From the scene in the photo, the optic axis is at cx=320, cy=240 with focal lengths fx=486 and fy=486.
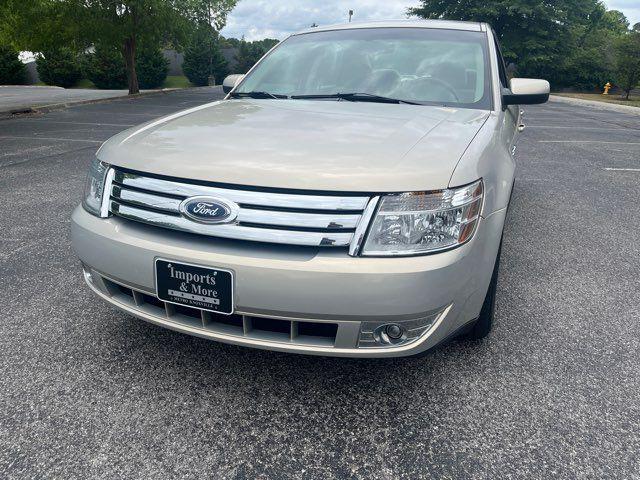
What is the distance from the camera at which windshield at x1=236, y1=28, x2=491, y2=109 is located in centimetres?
279

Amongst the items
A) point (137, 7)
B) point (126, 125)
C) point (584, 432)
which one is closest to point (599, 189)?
point (584, 432)

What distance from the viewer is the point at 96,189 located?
2.11 m

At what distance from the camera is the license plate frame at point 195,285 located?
168 cm

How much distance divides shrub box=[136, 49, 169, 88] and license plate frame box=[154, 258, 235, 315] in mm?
32730

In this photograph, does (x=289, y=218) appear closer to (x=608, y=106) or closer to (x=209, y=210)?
(x=209, y=210)

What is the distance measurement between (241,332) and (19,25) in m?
17.6

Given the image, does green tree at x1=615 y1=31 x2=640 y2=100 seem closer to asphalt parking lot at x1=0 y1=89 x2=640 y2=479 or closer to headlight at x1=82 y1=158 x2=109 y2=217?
asphalt parking lot at x1=0 y1=89 x2=640 y2=479

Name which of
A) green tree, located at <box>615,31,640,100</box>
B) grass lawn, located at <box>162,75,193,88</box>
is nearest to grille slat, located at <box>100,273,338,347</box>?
green tree, located at <box>615,31,640,100</box>

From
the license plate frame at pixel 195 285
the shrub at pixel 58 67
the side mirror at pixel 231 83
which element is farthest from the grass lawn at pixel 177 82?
the license plate frame at pixel 195 285

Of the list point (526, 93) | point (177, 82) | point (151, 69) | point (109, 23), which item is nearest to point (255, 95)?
point (526, 93)

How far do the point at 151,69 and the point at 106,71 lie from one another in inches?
109

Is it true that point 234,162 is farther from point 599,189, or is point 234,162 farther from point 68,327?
point 599,189

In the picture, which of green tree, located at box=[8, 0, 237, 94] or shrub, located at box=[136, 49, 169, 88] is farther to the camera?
shrub, located at box=[136, 49, 169, 88]

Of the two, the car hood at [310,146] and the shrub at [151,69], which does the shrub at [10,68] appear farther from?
the car hood at [310,146]
